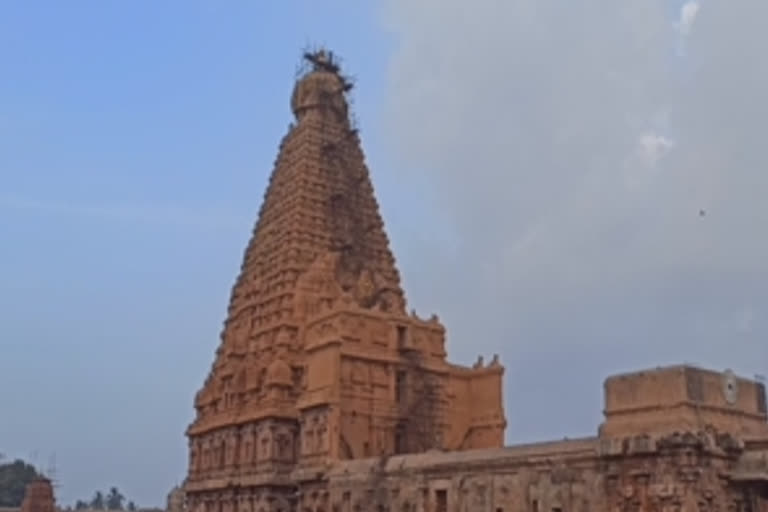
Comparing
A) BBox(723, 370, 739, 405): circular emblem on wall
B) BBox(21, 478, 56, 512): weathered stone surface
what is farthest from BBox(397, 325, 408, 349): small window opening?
BBox(21, 478, 56, 512): weathered stone surface

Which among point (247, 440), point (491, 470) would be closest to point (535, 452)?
point (491, 470)

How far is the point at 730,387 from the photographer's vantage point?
23797 mm

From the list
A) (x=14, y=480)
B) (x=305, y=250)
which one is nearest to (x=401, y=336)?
(x=305, y=250)

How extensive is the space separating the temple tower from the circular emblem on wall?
52.5 ft

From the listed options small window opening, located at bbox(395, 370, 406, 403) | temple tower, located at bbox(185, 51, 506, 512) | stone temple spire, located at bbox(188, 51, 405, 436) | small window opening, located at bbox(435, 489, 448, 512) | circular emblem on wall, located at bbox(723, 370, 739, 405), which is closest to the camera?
circular emblem on wall, located at bbox(723, 370, 739, 405)

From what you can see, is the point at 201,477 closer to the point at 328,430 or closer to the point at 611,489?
the point at 328,430

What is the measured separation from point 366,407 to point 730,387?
16.3 metres

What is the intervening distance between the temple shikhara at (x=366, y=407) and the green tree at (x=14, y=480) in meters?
67.3

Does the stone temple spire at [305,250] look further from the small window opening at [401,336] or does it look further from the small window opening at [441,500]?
the small window opening at [441,500]

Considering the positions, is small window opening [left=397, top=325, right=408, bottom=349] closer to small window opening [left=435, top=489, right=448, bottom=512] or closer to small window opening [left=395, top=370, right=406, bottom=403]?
small window opening [left=395, top=370, right=406, bottom=403]

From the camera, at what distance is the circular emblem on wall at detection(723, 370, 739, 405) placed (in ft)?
77.4

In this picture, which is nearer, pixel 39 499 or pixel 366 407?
pixel 366 407

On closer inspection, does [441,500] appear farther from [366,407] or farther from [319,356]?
[319,356]

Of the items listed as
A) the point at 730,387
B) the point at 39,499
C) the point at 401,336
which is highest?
the point at 401,336
